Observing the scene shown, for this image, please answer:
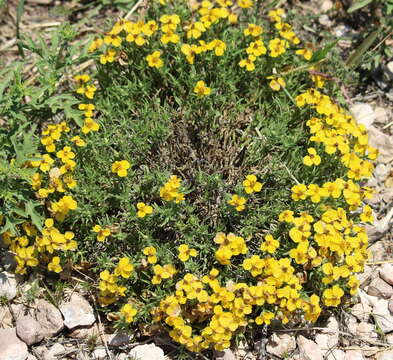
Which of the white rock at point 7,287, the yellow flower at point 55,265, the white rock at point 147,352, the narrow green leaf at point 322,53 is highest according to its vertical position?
the narrow green leaf at point 322,53

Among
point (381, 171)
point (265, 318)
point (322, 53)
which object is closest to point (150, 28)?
point (322, 53)

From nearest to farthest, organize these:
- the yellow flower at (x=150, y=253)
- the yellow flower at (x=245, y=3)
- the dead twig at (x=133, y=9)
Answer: the yellow flower at (x=150, y=253) < the yellow flower at (x=245, y=3) < the dead twig at (x=133, y=9)

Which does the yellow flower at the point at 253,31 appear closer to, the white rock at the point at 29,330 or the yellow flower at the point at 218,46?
the yellow flower at the point at 218,46

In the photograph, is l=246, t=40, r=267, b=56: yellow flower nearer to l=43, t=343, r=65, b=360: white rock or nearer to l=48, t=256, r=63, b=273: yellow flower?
l=48, t=256, r=63, b=273: yellow flower

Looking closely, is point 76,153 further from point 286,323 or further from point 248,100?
point 286,323

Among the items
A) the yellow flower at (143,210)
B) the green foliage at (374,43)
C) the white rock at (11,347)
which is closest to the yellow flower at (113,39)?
the yellow flower at (143,210)

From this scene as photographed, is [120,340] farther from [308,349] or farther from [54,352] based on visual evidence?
[308,349]

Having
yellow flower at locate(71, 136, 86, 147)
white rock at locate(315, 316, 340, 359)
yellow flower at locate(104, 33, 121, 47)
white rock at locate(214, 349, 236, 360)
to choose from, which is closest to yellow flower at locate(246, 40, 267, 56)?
yellow flower at locate(104, 33, 121, 47)
